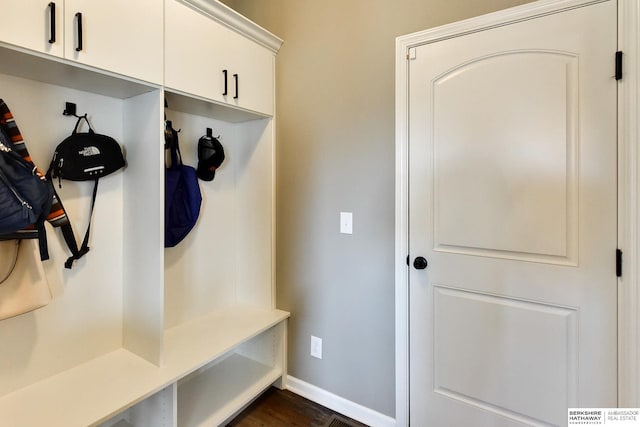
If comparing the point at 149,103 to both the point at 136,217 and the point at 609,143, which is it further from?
the point at 609,143

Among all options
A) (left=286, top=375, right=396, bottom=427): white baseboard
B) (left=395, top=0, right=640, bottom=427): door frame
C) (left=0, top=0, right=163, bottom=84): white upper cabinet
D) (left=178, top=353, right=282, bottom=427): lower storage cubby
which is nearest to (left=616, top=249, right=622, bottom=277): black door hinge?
(left=395, top=0, right=640, bottom=427): door frame

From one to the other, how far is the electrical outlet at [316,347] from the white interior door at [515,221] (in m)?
0.60

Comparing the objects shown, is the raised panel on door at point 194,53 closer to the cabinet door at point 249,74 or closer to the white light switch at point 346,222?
the cabinet door at point 249,74

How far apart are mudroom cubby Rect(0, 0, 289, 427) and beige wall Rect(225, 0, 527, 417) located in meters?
0.16

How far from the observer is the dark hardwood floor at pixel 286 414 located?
1782mm

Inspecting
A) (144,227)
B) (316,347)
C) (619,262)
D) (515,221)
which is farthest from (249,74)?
(619,262)

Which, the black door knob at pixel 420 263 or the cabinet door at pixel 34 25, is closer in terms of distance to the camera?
the cabinet door at pixel 34 25

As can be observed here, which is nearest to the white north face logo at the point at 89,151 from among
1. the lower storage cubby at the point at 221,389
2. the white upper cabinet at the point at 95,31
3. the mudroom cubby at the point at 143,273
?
the mudroom cubby at the point at 143,273

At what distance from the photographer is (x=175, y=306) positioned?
1.90m

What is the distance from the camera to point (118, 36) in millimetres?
1269

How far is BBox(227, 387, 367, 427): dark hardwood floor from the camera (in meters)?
1.78

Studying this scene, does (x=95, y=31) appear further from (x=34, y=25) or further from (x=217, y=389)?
(x=217, y=389)

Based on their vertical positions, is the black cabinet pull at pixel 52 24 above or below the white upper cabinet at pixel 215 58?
below

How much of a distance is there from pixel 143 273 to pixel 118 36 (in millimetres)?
1090
